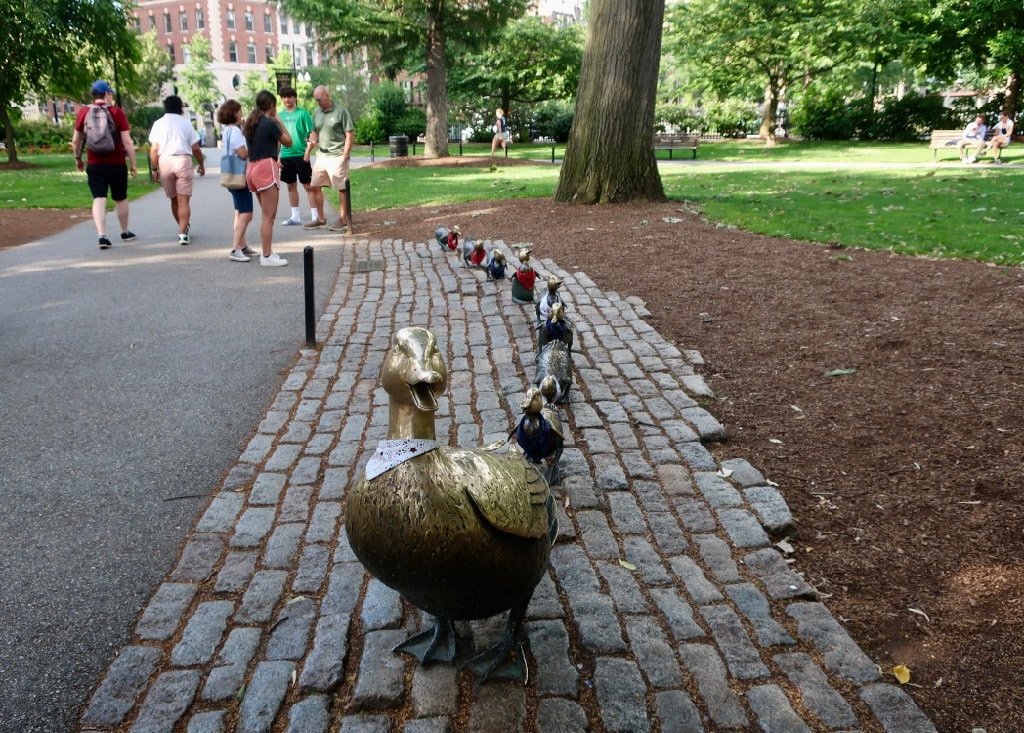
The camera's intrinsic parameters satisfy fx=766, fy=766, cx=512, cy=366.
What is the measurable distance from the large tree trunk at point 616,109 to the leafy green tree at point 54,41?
24.4 m

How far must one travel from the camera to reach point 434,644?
111 inches

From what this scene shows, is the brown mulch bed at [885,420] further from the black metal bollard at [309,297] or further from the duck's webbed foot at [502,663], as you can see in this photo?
the black metal bollard at [309,297]

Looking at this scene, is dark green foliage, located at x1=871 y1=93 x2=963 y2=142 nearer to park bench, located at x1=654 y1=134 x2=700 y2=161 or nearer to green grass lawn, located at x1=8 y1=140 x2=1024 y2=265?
green grass lawn, located at x1=8 y1=140 x2=1024 y2=265

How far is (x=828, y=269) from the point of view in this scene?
8.84 meters

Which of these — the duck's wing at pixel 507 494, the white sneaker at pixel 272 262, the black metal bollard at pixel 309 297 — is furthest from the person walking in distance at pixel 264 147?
the duck's wing at pixel 507 494

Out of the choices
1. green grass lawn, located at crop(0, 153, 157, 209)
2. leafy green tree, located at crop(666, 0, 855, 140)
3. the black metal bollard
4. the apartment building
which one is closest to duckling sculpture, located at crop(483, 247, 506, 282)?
the black metal bollard

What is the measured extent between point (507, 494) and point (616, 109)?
11621mm

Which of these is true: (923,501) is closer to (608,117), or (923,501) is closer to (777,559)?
(777,559)

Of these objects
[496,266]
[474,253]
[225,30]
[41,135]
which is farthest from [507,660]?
[225,30]

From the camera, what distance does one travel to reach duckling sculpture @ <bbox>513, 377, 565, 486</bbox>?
3748 millimetres

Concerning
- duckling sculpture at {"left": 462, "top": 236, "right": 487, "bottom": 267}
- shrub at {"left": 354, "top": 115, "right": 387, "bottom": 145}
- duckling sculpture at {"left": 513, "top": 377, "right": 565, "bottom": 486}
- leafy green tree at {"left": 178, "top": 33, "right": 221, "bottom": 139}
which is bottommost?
duckling sculpture at {"left": 513, "top": 377, "right": 565, "bottom": 486}

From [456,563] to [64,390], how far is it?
14.8 feet

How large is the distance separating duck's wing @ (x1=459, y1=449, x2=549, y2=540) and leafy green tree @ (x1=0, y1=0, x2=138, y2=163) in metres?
32.9

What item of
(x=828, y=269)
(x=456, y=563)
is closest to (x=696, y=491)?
(x=456, y=563)
